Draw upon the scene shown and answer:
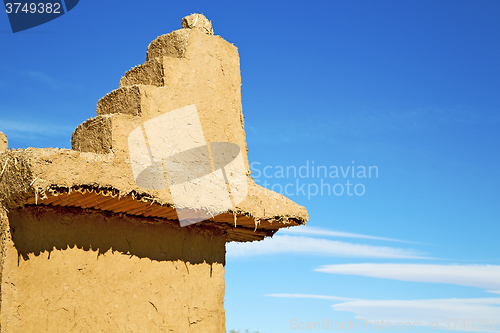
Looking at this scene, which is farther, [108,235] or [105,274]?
[108,235]

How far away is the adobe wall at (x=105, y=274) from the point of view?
507 cm

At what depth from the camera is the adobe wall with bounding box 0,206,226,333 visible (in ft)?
16.6

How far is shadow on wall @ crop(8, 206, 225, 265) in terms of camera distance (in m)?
5.20

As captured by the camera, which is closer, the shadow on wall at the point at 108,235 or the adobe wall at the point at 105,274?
the adobe wall at the point at 105,274

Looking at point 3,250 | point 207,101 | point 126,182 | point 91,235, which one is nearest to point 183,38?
point 207,101

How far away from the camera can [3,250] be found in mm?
4988

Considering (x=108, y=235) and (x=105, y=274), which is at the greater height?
(x=108, y=235)

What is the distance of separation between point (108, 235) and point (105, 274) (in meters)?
0.44

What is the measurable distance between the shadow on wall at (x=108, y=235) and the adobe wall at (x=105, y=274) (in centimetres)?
1

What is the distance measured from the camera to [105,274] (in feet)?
18.3

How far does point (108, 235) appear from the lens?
18.8ft

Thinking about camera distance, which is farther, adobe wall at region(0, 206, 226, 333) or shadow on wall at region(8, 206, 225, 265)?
shadow on wall at region(8, 206, 225, 265)

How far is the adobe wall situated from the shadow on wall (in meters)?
0.01

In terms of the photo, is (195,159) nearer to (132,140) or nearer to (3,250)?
(132,140)
